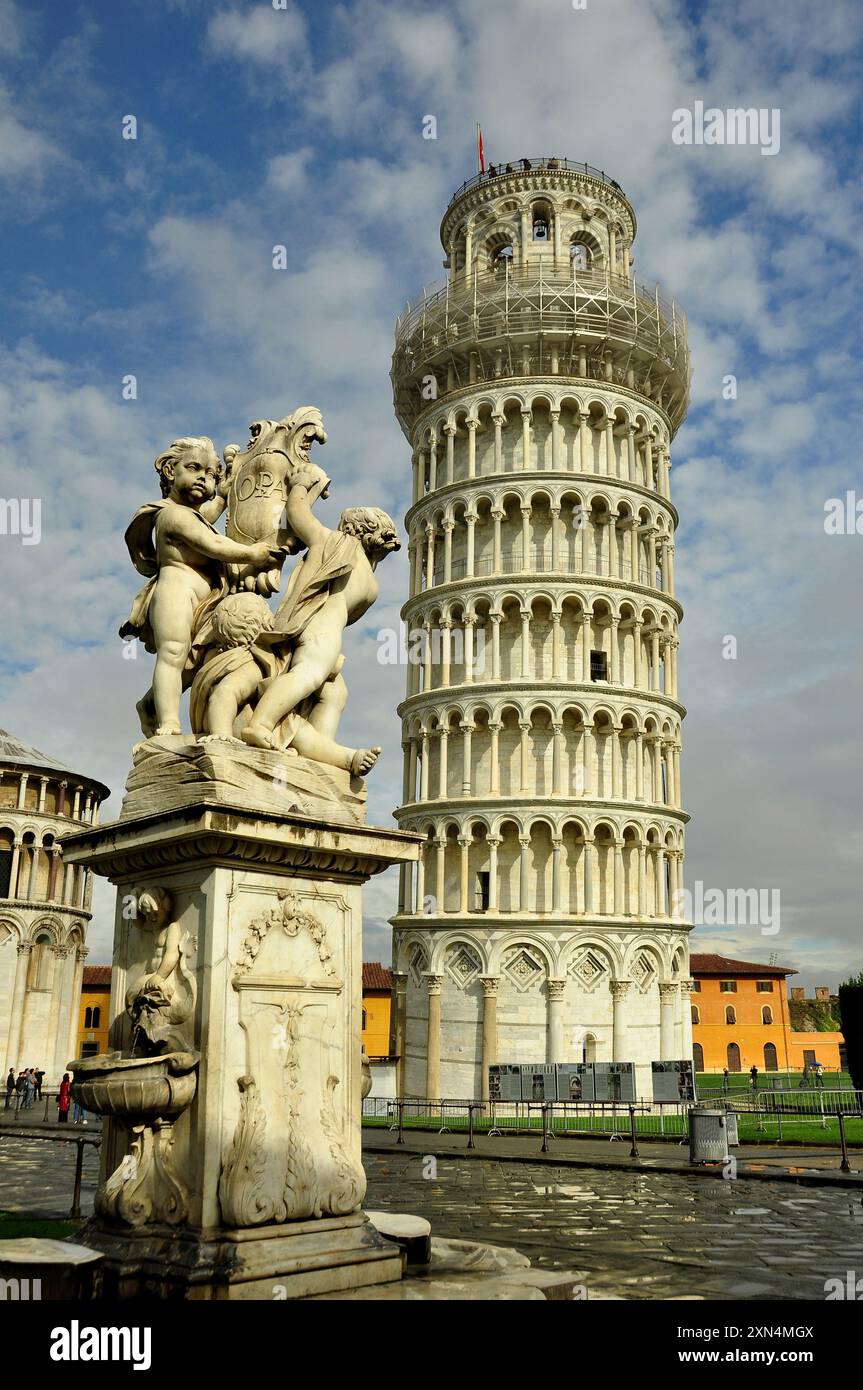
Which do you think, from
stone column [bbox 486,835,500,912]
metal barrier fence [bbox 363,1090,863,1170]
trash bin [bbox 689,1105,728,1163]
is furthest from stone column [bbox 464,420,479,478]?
trash bin [bbox 689,1105,728,1163]

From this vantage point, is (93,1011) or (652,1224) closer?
(652,1224)

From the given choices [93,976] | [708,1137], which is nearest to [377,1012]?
[93,976]

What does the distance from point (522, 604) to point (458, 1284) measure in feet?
137

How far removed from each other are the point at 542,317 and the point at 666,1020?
98.7 feet

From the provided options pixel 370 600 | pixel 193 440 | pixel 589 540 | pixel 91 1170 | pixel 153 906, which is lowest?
pixel 91 1170

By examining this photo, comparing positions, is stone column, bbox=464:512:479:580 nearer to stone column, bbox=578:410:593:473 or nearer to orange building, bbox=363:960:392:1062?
stone column, bbox=578:410:593:473

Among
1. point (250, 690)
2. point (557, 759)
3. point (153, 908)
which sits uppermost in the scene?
point (557, 759)

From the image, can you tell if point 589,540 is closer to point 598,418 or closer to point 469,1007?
point 598,418

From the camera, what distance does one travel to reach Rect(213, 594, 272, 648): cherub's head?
765 cm

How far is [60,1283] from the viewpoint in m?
6.29

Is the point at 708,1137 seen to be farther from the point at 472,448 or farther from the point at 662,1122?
the point at 472,448

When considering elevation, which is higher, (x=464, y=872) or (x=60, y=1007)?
(x=464, y=872)

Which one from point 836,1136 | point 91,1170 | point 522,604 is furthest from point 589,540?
point 91,1170

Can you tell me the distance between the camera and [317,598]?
320 inches
